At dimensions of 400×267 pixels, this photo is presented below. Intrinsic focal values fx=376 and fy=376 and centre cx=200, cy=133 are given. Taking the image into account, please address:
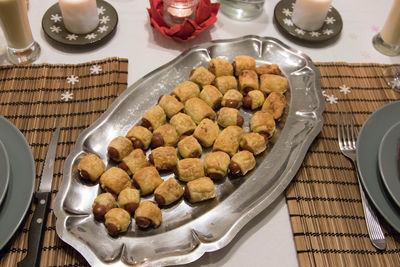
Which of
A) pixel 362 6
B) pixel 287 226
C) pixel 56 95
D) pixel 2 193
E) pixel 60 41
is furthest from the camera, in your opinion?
pixel 362 6

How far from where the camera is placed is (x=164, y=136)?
3.90 feet

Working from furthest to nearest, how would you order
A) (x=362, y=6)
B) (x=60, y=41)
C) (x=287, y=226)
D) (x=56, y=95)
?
(x=362, y=6) < (x=60, y=41) < (x=56, y=95) < (x=287, y=226)

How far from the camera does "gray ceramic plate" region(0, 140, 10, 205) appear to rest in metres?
0.99

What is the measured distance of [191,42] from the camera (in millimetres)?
1564

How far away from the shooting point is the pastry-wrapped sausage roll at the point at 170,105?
1.26 m

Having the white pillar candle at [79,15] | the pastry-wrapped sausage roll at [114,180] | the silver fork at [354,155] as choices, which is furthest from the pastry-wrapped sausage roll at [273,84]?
the white pillar candle at [79,15]

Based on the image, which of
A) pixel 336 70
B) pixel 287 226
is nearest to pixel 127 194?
pixel 287 226

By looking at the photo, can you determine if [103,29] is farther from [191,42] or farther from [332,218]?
[332,218]

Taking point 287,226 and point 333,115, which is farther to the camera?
point 333,115

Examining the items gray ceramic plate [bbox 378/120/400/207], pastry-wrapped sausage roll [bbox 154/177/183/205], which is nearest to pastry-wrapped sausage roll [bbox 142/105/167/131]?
pastry-wrapped sausage roll [bbox 154/177/183/205]

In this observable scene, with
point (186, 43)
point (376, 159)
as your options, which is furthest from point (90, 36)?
point (376, 159)

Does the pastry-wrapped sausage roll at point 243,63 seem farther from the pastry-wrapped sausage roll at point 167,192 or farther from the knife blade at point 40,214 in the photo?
the knife blade at point 40,214

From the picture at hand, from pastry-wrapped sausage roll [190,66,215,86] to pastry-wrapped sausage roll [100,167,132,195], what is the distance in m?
0.44

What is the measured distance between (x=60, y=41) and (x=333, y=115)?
42.2 inches
